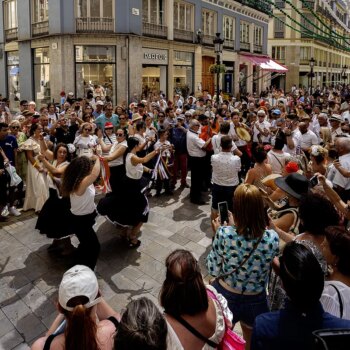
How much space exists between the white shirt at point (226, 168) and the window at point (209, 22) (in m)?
20.9

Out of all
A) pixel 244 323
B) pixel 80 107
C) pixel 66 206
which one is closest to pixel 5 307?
pixel 66 206

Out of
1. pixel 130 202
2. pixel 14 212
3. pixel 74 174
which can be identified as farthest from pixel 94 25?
pixel 74 174

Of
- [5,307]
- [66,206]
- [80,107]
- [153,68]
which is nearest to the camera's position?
[5,307]

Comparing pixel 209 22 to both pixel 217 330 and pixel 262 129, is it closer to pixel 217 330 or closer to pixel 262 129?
pixel 262 129

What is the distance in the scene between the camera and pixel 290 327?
1.98m

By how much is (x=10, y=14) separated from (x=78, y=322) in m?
24.8

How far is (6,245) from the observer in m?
5.91

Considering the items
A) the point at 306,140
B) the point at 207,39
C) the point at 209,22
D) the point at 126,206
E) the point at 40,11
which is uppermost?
the point at 209,22

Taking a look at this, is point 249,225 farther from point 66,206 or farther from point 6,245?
point 6,245

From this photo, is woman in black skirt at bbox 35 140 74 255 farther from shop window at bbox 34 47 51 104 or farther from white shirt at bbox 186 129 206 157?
shop window at bbox 34 47 51 104

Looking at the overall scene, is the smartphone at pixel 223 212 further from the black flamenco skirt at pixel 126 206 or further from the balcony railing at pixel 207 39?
the balcony railing at pixel 207 39

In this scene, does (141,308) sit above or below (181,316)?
above

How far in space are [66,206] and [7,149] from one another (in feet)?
8.18

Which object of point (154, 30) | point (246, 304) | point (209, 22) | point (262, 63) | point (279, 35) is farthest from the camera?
point (279, 35)
